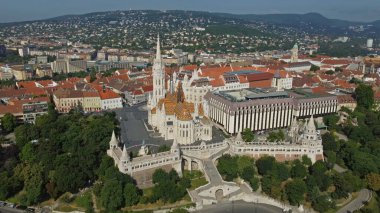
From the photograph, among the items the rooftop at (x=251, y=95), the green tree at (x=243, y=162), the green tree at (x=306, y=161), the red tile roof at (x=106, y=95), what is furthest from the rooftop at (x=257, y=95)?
the red tile roof at (x=106, y=95)

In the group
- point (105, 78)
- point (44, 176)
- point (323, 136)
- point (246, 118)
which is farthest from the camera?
point (105, 78)

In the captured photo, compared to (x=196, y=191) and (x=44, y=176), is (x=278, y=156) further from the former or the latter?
(x=44, y=176)

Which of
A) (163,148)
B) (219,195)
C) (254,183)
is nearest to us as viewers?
(219,195)

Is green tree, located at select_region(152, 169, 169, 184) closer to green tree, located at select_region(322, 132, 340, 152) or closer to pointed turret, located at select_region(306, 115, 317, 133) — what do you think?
pointed turret, located at select_region(306, 115, 317, 133)

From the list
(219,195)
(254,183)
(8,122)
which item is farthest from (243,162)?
(8,122)

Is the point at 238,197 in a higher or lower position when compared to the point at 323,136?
lower

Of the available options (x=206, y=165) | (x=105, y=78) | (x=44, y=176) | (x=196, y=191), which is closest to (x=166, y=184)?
(x=196, y=191)

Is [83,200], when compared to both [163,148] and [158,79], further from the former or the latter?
[158,79]
